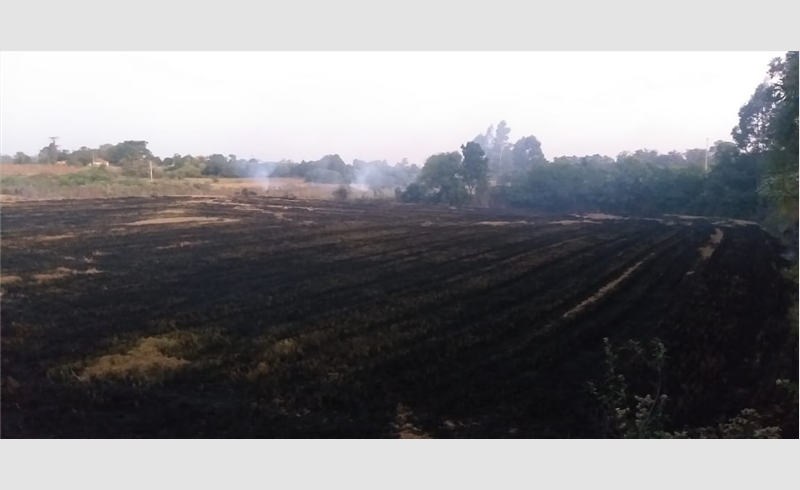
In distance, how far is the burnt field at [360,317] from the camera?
2.92 metres

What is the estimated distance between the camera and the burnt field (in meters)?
2.92

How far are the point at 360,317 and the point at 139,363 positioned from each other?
3.91ft

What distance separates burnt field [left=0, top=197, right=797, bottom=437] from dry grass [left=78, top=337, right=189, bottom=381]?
11 millimetres

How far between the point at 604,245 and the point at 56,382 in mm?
3335

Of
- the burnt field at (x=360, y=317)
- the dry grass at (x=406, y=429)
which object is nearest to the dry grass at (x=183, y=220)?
the burnt field at (x=360, y=317)

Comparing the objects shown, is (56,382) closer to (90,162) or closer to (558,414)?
(90,162)

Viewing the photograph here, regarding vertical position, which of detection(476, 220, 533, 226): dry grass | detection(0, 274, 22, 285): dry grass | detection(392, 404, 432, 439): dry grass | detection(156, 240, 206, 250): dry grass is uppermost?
detection(476, 220, 533, 226): dry grass

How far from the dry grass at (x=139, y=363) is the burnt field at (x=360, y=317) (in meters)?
0.01

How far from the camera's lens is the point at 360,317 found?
10.9 feet

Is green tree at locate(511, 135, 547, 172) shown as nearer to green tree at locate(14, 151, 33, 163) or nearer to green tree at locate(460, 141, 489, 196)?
green tree at locate(460, 141, 489, 196)

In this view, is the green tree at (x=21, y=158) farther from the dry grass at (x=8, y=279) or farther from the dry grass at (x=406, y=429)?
the dry grass at (x=406, y=429)

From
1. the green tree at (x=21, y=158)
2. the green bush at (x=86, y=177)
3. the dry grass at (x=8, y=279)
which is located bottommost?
the dry grass at (x=8, y=279)

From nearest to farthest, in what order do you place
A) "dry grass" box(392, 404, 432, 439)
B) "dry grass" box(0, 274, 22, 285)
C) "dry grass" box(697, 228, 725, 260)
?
1. "dry grass" box(392, 404, 432, 439)
2. "dry grass" box(0, 274, 22, 285)
3. "dry grass" box(697, 228, 725, 260)

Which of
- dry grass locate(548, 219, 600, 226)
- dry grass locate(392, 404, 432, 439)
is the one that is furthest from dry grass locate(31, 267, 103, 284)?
dry grass locate(548, 219, 600, 226)
